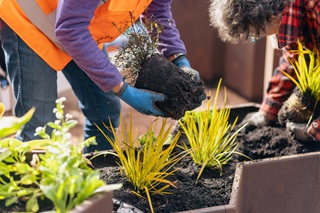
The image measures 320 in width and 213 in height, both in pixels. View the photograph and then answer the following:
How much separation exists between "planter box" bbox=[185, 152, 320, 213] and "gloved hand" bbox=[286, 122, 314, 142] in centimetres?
26

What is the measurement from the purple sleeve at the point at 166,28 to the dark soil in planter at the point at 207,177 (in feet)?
1.20

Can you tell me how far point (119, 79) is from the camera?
5.96 ft

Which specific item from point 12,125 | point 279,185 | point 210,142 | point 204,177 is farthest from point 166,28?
point 12,125

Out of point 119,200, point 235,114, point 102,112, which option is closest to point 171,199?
point 119,200

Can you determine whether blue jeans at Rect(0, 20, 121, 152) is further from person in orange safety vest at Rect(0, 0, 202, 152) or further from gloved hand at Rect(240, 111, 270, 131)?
gloved hand at Rect(240, 111, 270, 131)

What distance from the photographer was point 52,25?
1.92m

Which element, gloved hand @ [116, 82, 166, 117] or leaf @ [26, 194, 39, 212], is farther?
gloved hand @ [116, 82, 166, 117]

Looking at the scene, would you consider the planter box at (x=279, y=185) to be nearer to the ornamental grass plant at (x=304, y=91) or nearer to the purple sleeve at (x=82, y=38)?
the ornamental grass plant at (x=304, y=91)

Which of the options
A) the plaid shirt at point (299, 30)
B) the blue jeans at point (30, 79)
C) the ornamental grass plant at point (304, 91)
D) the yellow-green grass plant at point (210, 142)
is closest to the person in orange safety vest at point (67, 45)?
the blue jeans at point (30, 79)

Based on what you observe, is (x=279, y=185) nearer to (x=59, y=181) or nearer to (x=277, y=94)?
(x=277, y=94)

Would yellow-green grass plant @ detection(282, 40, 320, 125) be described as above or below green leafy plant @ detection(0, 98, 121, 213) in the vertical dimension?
below

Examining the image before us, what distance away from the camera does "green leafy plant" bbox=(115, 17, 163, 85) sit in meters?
1.90

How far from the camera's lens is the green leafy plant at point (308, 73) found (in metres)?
2.15

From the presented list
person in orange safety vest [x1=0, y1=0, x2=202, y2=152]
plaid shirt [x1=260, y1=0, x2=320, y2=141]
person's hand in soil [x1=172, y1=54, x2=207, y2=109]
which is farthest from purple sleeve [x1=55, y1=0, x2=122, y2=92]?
plaid shirt [x1=260, y1=0, x2=320, y2=141]
